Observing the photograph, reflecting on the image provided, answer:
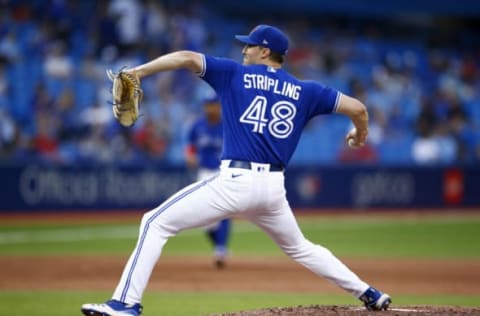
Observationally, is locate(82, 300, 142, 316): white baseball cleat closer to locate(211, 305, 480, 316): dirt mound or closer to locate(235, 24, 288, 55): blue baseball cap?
locate(211, 305, 480, 316): dirt mound

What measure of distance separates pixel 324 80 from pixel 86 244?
10167 millimetres

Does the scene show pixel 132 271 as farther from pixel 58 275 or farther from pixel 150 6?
pixel 150 6

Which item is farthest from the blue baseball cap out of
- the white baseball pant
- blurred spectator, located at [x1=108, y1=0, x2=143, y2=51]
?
blurred spectator, located at [x1=108, y1=0, x2=143, y2=51]

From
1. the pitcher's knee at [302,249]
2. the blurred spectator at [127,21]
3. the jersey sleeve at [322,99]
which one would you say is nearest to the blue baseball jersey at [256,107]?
the jersey sleeve at [322,99]

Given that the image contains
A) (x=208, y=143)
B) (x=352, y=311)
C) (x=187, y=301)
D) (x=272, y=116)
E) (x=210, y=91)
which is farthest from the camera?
(x=210, y=91)

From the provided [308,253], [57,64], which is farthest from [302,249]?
[57,64]

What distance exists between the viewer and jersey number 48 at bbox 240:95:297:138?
650 centimetres

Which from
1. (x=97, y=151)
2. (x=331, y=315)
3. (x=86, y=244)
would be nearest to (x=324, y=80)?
(x=97, y=151)

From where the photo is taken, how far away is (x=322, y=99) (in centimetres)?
675

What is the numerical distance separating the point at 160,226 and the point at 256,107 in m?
1.07

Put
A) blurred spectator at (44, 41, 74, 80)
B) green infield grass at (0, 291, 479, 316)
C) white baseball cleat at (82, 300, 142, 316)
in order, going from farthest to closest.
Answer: blurred spectator at (44, 41, 74, 80)
green infield grass at (0, 291, 479, 316)
white baseball cleat at (82, 300, 142, 316)

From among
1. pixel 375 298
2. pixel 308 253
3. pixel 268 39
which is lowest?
pixel 375 298

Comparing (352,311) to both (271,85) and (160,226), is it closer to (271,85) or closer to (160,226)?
(160,226)

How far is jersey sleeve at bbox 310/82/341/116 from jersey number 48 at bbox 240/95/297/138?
0.20m
